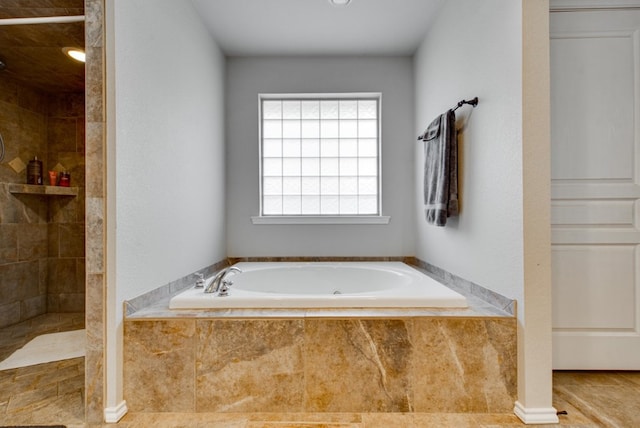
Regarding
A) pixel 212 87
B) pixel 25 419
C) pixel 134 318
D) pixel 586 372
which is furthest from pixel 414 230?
pixel 25 419

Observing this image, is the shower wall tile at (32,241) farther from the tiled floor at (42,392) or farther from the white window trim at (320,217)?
the white window trim at (320,217)

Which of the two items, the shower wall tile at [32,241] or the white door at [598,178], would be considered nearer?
the white door at [598,178]

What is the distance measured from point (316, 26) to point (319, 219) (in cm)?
152

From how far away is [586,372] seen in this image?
180 cm

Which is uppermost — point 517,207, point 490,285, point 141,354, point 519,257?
point 517,207

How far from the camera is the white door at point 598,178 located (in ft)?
5.80

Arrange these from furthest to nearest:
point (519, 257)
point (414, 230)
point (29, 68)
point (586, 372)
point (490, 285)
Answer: point (414, 230)
point (29, 68)
point (586, 372)
point (490, 285)
point (519, 257)

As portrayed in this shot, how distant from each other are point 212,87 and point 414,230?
2.06 meters

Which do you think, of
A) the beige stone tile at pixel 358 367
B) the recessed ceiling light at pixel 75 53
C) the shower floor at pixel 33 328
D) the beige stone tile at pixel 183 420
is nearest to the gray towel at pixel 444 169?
the beige stone tile at pixel 358 367

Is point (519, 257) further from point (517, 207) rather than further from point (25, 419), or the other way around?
point (25, 419)

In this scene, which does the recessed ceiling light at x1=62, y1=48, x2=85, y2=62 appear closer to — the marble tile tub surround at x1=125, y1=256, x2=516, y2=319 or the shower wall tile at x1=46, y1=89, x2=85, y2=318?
the shower wall tile at x1=46, y1=89, x2=85, y2=318

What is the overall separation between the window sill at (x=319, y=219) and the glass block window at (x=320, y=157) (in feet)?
0.42

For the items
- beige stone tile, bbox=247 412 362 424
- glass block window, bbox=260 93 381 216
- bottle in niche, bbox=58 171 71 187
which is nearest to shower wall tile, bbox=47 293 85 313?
bottle in niche, bbox=58 171 71 187

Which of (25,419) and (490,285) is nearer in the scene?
(25,419)
